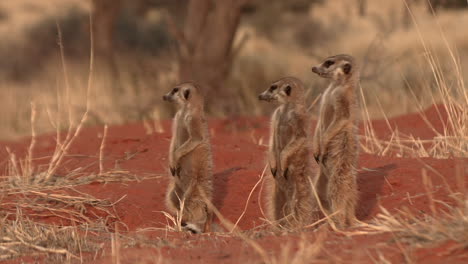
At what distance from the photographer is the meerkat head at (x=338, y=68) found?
17.3 feet

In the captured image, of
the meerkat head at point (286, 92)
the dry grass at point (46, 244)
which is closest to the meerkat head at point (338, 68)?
the meerkat head at point (286, 92)

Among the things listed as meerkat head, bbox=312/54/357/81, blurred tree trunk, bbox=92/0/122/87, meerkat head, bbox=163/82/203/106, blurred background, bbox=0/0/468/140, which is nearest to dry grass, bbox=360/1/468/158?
blurred background, bbox=0/0/468/140

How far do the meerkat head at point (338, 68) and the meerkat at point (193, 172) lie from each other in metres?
0.96

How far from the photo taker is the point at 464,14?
24.9 m

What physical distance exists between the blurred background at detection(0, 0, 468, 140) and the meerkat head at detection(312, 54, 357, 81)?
0.83 m

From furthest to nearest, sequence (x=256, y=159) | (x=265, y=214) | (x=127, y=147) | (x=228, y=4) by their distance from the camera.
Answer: (x=228, y=4), (x=127, y=147), (x=256, y=159), (x=265, y=214)

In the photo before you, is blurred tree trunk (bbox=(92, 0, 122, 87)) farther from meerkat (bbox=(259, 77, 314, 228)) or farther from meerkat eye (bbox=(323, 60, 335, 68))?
meerkat eye (bbox=(323, 60, 335, 68))

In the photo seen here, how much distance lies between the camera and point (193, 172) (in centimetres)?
583

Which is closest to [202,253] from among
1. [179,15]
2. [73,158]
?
[73,158]

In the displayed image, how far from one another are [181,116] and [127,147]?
5.45 feet

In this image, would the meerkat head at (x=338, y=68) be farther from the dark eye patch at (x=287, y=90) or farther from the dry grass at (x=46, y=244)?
the dry grass at (x=46, y=244)

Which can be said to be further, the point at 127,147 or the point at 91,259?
the point at 127,147

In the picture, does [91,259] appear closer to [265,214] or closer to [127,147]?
[265,214]

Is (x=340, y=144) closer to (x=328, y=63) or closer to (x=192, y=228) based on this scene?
(x=328, y=63)
